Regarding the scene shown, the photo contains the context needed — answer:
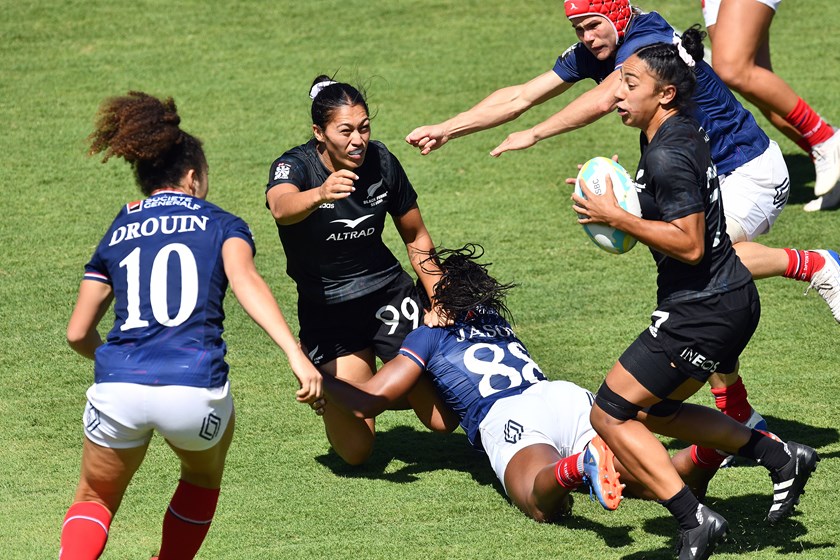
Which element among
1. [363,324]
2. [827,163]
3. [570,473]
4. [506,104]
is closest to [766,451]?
[570,473]

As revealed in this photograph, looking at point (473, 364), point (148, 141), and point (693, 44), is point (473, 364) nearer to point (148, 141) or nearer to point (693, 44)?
point (693, 44)

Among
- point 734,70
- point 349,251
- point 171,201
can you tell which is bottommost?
point 349,251

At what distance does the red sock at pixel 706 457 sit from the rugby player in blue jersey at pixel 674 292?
0.49 metres

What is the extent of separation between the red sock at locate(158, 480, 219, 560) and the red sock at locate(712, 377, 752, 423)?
2.47 meters

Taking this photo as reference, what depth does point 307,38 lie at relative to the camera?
10805 millimetres

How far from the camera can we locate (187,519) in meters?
4.04

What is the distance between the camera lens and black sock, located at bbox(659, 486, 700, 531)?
4172mm

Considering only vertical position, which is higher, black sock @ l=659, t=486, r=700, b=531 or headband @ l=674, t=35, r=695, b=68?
headband @ l=674, t=35, r=695, b=68

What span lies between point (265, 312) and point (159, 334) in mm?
364

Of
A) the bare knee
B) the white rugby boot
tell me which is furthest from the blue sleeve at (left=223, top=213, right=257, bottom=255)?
the white rugby boot

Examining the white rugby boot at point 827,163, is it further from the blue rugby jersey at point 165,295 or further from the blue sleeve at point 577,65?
the blue rugby jersey at point 165,295

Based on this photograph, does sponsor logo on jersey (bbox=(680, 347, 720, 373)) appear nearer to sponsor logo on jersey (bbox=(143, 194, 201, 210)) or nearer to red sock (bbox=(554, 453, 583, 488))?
red sock (bbox=(554, 453, 583, 488))

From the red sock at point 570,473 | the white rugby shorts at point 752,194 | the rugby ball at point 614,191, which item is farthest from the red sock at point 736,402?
the rugby ball at point 614,191

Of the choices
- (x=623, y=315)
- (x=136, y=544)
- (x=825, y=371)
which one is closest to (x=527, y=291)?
(x=623, y=315)
